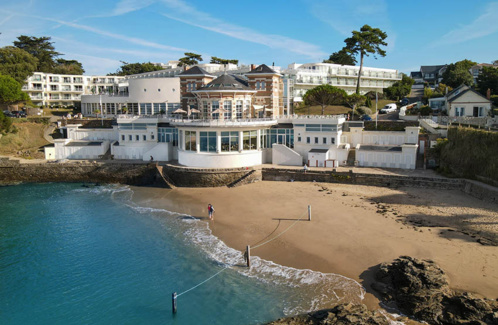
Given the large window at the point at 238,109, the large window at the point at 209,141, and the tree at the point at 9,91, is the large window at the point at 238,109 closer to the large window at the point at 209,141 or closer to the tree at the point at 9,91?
the large window at the point at 209,141

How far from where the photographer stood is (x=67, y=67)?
274 ft

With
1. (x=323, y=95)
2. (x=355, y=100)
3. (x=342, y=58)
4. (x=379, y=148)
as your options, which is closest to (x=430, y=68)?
(x=342, y=58)

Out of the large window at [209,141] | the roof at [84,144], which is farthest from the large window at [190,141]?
the roof at [84,144]

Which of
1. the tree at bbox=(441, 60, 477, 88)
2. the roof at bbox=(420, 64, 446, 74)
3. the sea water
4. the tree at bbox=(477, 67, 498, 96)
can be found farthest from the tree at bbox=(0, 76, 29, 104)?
the roof at bbox=(420, 64, 446, 74)

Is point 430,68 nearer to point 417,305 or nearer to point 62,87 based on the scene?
point 62,87

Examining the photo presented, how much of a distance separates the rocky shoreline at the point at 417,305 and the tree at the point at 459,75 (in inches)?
2145

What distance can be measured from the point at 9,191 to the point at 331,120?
107 ft

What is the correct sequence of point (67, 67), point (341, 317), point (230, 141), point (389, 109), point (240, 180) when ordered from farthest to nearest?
1. point (67, 67)
2. point (389, 109)
3. point (230, 141)
4. point (240, 180)
5. point (341, 317)

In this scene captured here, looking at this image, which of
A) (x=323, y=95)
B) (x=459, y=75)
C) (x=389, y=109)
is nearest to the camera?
(x=323, y=95)

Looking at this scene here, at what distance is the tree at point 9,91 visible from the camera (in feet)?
179

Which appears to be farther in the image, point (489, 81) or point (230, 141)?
point (489, 81)

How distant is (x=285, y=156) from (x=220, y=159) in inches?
269

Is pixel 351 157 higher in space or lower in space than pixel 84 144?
lower

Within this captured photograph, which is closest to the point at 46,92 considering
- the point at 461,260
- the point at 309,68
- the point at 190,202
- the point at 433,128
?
the point at 309,68
